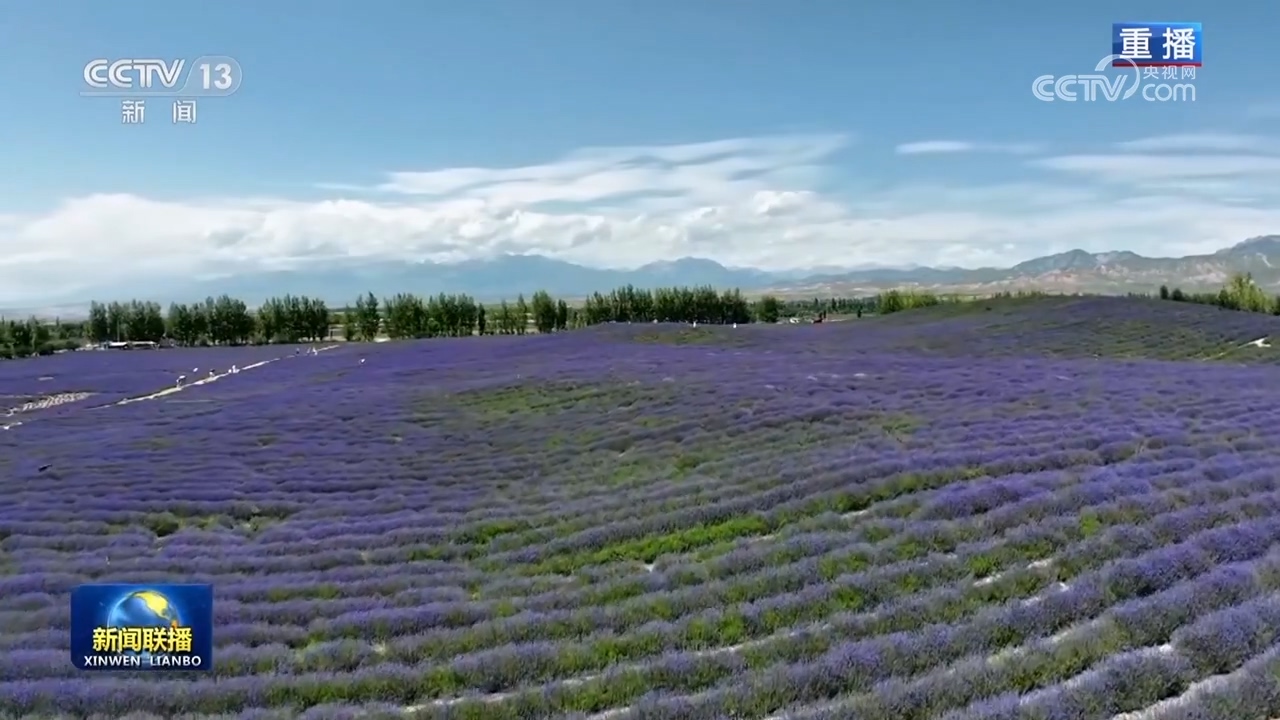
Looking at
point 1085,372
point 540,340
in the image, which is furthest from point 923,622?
point 540,340

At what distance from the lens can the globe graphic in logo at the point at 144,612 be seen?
868cm

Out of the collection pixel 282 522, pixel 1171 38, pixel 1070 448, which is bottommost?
pixel 282 522

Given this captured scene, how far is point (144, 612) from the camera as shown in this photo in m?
8.79

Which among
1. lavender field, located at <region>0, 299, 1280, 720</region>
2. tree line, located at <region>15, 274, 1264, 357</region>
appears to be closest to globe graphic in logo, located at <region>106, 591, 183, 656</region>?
lavender field, located at <region>0, 299, 1280, 720</region>

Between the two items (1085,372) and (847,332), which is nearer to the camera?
(1085,372)

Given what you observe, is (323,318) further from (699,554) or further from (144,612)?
(699,554)

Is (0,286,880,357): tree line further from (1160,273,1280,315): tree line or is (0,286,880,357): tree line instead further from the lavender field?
the lavender field

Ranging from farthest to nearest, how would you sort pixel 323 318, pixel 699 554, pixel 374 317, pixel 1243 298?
pixel 374 317
pixel 323 318
pixel 1243 298
pixel 699 554

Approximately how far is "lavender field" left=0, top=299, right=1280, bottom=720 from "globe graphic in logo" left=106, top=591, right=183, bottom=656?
57cm

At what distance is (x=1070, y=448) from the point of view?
14.3 meters

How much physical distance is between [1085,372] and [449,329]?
312 ft

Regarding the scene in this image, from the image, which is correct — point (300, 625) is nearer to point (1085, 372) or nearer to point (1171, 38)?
point (1171, 38)

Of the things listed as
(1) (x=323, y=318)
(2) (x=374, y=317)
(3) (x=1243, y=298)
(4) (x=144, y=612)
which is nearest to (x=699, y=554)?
(4) (x=144, y=612)

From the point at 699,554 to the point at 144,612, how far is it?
272 inches
